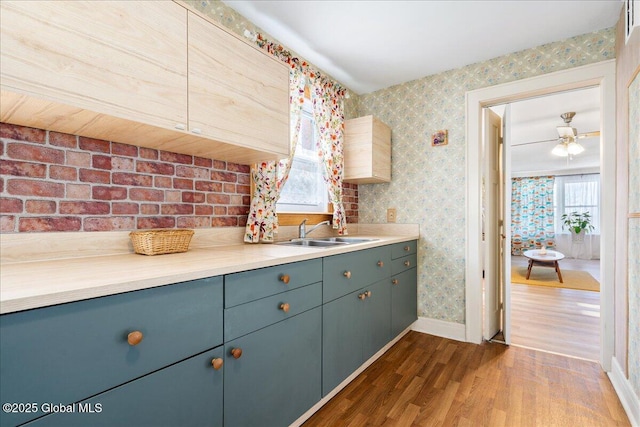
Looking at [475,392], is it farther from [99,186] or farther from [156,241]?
[99,186]

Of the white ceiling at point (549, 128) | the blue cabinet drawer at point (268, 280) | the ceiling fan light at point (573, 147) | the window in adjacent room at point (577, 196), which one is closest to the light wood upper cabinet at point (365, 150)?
the white ceiling at point (549, 128)

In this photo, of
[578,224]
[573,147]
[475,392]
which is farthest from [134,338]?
[578,224]

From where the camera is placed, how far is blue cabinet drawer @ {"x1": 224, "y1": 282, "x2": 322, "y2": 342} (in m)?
1.17

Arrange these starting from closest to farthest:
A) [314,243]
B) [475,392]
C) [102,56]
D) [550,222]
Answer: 1. [102,56]
2. [475,392]
3. [314,243]
4. [550,222]

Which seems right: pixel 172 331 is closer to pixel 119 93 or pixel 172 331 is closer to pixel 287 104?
pixel 119 93

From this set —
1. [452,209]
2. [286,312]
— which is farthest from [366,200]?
[286,312]

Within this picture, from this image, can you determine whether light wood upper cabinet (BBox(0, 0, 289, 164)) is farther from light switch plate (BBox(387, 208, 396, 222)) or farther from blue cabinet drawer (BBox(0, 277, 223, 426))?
light switch plate (BBox(387, 208, 396, 222))

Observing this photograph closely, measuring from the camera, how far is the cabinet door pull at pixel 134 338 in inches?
33.8

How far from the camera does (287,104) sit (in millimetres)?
1863

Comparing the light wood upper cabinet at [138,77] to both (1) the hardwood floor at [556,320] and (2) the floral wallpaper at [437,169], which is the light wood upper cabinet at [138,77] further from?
(1) the hardwood floor at [556,320]

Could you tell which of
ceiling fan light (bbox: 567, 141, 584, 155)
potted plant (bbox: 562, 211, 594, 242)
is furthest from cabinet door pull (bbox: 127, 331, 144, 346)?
potted plant (bbox: 562, 211, 594, 242)

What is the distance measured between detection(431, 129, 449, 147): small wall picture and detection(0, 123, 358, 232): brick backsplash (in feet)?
6.25

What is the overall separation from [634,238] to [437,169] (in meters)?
1.42

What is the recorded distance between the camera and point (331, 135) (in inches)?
107
